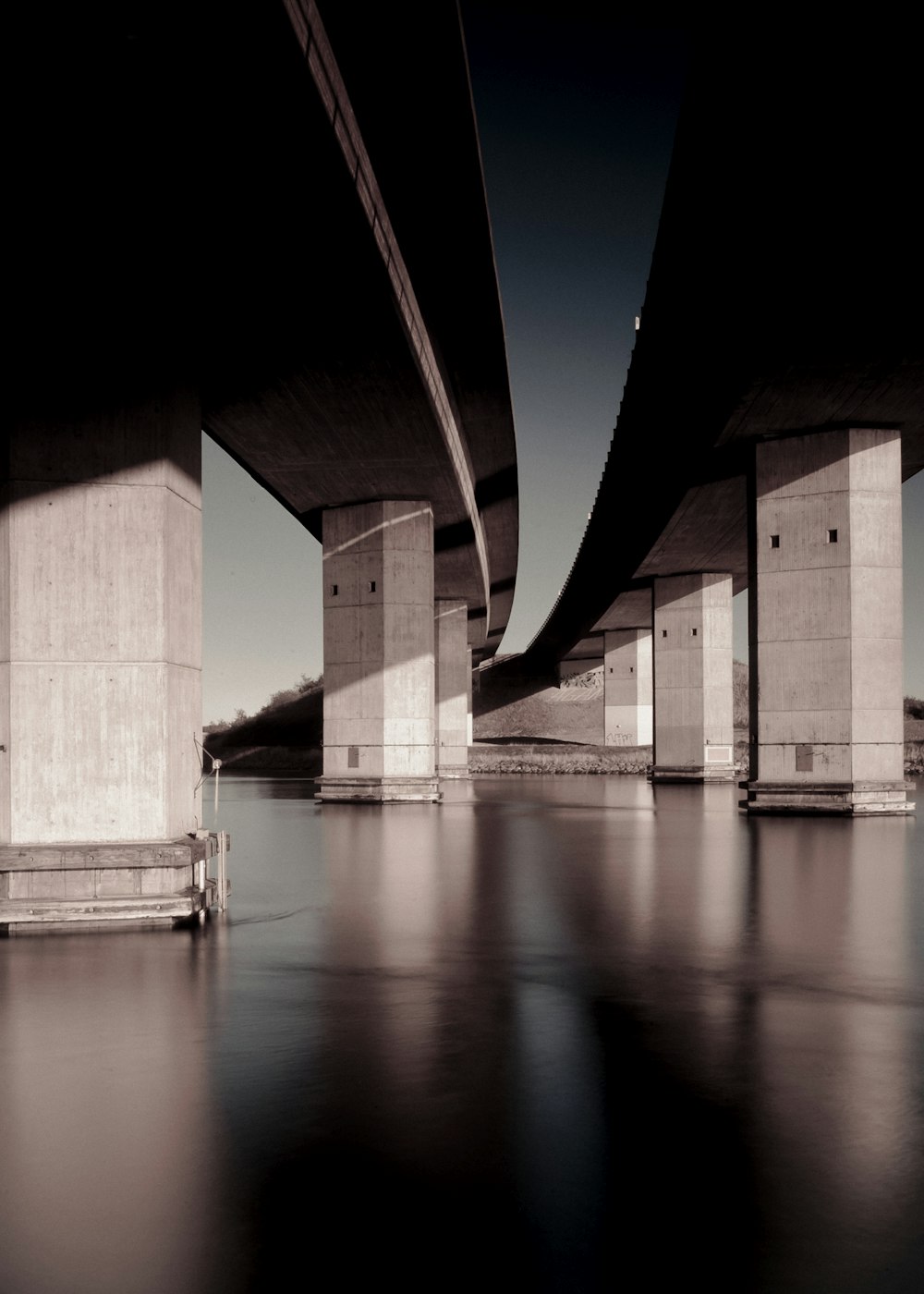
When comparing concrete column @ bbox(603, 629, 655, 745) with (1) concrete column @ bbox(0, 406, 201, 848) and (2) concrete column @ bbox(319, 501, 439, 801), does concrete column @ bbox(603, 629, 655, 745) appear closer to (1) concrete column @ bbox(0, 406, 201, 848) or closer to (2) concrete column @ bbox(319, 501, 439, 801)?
(2) concrete column @ bbox(319, 501, 439, 801)

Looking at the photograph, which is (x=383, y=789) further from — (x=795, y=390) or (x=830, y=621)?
(x=795, y=390)

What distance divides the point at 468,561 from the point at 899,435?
72.2ft

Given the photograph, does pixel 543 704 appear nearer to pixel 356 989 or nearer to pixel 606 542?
pixel 606 542

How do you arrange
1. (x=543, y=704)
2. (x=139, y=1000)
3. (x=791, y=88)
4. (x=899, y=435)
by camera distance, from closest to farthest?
(x=139, y=1000) → (x=791, y=88) → (x=899, y=435) → (x=543, y=704)

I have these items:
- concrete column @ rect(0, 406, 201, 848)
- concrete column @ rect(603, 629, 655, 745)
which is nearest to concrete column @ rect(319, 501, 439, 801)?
concrete column @ rect(0, 406, 201, 848)

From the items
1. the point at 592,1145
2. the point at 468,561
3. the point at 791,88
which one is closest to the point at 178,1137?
the point at 592,1145

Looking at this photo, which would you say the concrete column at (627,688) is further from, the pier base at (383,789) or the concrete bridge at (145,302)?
the concrete bridge at (145,302)

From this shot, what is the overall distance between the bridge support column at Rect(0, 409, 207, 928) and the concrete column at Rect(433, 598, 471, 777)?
45.6m

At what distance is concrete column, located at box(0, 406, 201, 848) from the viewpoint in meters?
11.8

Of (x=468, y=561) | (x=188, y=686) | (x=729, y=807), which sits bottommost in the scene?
(x=729, y=807)

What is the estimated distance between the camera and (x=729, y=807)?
1309 inches

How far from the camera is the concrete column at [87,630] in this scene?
1181 cm

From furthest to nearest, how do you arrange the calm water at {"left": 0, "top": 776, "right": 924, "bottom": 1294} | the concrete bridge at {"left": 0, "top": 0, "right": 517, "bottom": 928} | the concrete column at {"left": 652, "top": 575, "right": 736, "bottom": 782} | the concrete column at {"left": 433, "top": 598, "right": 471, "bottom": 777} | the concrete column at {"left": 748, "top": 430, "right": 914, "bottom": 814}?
the concrete column at {"left": 433, "top": 598, "right": 471, "bottom": 777}
the concrete column at {"left": 652, "top": 575, "right": 736, "bottom": 782}
the concrete column at {"left": 748, "top": 430, "right": 914, "bottom": 814}
the concrete bridge at {"left": 0, "top": 0, "right": 517, "bottom": 928}
the calm water at {"left": 0, "top": 776, "right": 924, "bottom": 1294}

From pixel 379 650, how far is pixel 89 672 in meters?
23.2
